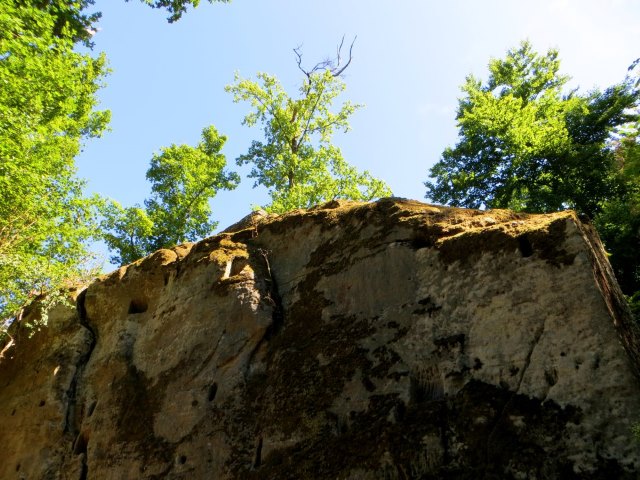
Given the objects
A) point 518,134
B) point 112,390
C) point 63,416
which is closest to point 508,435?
point 112,390

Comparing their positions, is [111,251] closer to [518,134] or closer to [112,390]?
[112,390]

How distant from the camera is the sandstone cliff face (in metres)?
5.56

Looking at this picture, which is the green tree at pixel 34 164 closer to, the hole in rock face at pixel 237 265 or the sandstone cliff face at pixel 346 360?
the sandstone cliff face at pixel 346 360

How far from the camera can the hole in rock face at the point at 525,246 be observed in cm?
685

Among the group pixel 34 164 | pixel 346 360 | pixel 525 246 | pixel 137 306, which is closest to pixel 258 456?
pixel 346 360

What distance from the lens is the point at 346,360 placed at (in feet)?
24.4

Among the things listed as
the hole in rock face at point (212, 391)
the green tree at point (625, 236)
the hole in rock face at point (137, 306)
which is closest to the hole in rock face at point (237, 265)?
the hole in rock face at point (212, 391)

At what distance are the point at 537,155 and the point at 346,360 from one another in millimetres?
15911

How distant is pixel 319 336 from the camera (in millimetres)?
8055

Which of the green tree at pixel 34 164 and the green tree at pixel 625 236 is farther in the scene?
the green tree at pixel 625 236

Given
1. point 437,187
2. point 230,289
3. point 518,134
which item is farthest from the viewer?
point 437,187

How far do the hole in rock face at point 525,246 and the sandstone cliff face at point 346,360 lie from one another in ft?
0.10

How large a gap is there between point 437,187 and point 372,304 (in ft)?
51.8

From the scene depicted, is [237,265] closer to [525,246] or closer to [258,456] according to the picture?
[258,456]
